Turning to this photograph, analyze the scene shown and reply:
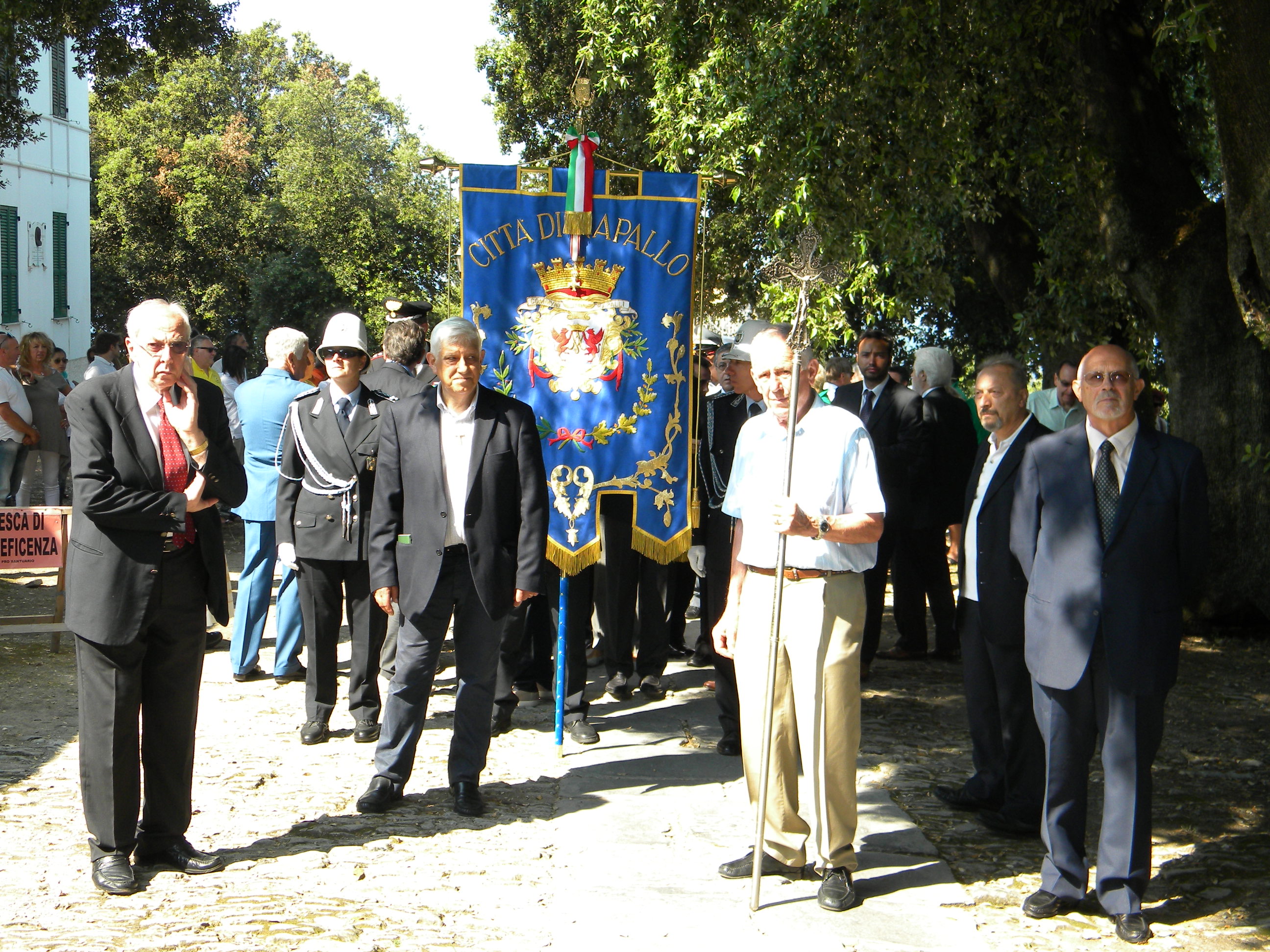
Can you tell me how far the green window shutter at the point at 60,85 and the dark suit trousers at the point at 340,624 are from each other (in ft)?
79.6

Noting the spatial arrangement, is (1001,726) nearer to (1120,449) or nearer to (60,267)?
(1120,449)

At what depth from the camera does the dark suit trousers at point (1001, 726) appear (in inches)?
215

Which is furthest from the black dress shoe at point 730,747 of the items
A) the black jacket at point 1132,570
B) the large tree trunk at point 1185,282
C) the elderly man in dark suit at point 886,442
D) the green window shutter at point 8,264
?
the green window shutter at point 8,264

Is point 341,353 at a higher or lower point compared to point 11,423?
higher

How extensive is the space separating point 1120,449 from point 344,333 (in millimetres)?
4178

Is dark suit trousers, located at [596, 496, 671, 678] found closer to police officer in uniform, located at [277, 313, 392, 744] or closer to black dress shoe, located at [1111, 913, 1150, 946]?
police officer in uniform, located at [277, 313, 392, 744]

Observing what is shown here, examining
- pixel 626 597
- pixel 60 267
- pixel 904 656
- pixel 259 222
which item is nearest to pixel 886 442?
pixel 904 656

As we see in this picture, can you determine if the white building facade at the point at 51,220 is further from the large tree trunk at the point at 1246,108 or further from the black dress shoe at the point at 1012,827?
the black dress shoe at the point at 1012,827

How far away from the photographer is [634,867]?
5016mm

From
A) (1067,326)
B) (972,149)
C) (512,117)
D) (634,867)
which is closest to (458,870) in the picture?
(634,867)

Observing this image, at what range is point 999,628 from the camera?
5.41 metres

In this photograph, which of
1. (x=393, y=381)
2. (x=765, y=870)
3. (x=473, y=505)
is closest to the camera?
(x=765, y=870)

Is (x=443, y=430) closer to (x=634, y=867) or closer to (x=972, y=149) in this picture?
(x=634, y=867)

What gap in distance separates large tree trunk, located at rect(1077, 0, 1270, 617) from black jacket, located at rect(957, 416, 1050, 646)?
5.05m
